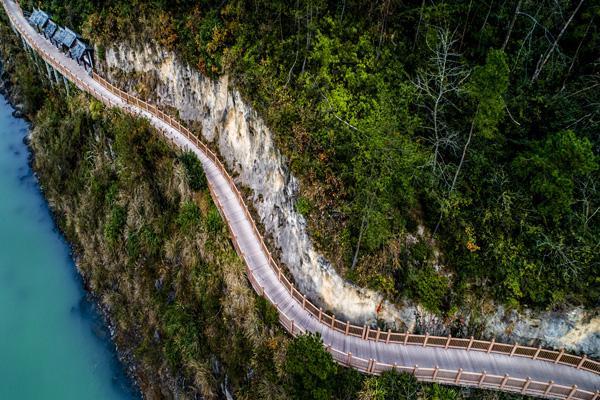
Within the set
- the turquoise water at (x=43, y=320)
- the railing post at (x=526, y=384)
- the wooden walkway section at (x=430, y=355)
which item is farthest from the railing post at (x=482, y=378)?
the turquoise water at (x=43, y=320)

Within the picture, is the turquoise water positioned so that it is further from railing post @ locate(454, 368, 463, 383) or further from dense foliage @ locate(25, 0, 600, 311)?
railing post @ locate(454, 368, 463, 383)

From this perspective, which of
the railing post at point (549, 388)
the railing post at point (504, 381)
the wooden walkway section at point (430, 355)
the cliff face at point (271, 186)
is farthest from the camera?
the cliff face at point (271, 186)

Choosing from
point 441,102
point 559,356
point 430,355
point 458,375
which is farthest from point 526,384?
point 441,102

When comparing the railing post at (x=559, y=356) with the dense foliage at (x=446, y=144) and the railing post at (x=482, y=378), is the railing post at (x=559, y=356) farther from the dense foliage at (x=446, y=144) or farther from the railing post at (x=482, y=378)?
the railing post at (x=482, y=378)

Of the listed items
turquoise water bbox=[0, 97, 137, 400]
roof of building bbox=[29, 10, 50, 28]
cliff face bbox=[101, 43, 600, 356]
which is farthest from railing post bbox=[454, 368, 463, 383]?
roof of building bbox=[29, 10, 50, 28]

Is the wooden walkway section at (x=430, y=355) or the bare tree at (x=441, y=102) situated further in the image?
the bare tree at (x=441, y=102)

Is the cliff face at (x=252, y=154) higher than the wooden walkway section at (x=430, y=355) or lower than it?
higher
